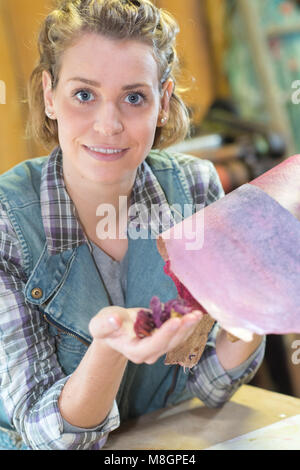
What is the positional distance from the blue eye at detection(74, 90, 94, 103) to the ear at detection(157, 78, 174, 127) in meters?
0.19

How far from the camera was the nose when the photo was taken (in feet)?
3.17

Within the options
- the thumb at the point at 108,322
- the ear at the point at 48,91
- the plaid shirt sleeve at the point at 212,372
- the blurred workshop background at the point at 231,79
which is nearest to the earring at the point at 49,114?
the ear at the point at 48,91

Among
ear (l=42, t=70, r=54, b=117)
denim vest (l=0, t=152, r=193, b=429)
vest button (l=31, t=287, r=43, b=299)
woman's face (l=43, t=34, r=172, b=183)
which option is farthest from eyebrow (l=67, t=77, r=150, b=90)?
vest button (l=31, t=287, r=43, b=299)

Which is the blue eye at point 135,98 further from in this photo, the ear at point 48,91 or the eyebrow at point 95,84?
the ear at point 48,91

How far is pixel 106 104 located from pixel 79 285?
1.00 feet

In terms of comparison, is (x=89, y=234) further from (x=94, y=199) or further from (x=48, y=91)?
(x=48, y=91)

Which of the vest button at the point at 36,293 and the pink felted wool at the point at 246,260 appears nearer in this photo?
the pink felted wool at the point at 246,260

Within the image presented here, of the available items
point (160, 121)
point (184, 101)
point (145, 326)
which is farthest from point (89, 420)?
point (184, 101)

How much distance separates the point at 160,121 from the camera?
1.17 m

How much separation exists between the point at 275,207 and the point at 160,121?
0.42m

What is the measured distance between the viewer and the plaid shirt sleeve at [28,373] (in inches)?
37.4

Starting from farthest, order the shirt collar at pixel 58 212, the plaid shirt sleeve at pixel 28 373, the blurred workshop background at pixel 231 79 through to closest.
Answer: the blurred workshop background at pixel 231 79
the shirt collar at pixel 58 212
the plaid shirt sleeve at pixel 28 373

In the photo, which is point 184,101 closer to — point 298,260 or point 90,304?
point 90,304

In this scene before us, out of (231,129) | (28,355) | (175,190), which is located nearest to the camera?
(28,355)
